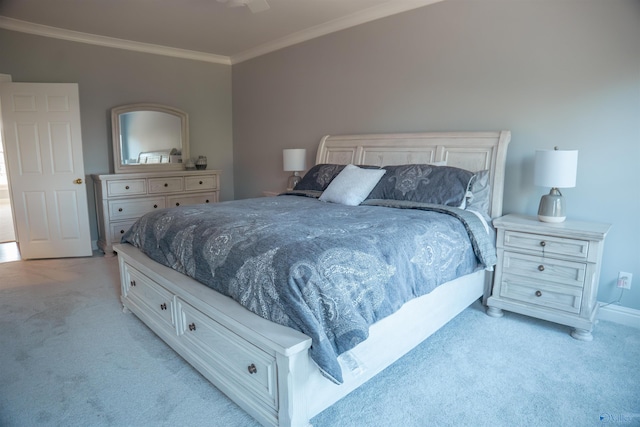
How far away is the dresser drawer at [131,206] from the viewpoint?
456 cm

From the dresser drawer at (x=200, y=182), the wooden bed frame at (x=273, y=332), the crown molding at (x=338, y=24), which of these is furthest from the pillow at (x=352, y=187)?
the dresser drawer at (x=200, y=182)

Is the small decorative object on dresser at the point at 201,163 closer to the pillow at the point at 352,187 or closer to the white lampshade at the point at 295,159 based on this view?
the white lampshade at the point at 295,159

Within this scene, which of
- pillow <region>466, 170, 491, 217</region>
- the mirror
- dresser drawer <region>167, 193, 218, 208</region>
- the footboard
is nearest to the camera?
the footboard

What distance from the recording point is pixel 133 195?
4680mm

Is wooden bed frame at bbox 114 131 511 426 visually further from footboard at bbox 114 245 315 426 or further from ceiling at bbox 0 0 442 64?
ceiling at bbox 0 0 442 64

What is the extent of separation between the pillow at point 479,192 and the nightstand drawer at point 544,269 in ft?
1.34

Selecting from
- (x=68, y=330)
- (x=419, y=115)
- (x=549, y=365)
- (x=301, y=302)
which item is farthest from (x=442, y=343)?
(x=68, y=330)

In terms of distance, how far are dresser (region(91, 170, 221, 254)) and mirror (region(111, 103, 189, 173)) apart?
0.31 meters

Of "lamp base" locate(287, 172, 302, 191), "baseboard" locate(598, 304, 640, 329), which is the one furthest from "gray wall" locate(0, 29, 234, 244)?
"baseboard" locate(598, 304, 640, 329)

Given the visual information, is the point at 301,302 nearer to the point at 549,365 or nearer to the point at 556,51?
the point at 549,365

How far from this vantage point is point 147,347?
2402 millimetres

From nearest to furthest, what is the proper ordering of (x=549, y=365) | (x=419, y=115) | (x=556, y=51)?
(x=549, y=365) < (x=556, y=51) < (x=419, y=115)

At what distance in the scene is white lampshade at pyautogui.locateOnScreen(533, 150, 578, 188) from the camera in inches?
100.0

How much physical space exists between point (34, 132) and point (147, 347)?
3.21 m
